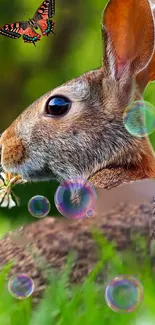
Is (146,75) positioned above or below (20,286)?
above

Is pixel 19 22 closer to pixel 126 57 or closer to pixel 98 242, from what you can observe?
pixel 126 57

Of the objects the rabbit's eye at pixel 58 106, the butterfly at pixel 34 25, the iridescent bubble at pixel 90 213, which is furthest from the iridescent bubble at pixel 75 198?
the butterfly at pixel 34 25

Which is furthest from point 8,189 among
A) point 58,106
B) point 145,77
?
point 145,77

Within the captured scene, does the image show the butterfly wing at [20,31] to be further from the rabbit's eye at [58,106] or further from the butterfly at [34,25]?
the rabbit's eye at [58,106]

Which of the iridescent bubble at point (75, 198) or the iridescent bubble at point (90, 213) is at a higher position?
the iridescent bubble at point (75, 198)

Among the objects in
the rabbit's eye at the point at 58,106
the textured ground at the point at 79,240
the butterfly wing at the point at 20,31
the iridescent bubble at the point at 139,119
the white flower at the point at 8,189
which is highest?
the butterfly wing at the point at 20,31

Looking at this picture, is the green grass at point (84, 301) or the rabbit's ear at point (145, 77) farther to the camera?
the rabbit's ear at point (145, 77)

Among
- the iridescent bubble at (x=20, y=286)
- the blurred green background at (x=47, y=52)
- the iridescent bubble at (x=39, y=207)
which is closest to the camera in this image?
the iridescent bubble at (x=20, y=286)

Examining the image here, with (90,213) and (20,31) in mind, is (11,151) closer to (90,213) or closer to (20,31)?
(90,213)
